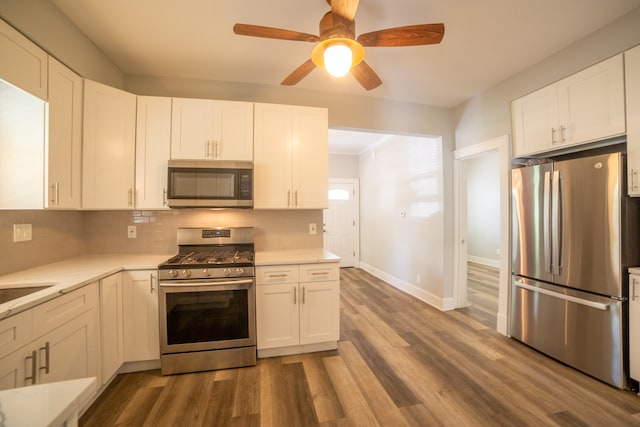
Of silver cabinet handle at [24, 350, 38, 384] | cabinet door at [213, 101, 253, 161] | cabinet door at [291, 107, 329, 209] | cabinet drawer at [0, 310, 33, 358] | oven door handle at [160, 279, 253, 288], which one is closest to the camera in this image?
cabinet drawer at [0, 310, 33, 358]

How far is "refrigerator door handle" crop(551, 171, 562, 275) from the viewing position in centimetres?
225

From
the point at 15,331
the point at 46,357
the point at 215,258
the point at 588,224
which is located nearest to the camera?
the point at 15,331

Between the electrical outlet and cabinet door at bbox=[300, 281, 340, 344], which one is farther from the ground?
the electrical outlet

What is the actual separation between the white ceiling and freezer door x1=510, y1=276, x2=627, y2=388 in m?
2.17

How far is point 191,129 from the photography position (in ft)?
7.98

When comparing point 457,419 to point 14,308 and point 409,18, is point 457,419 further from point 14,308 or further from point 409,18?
point 409,18

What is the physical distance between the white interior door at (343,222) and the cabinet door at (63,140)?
445cm

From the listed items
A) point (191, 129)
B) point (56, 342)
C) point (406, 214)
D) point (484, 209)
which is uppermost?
point (191, 129)

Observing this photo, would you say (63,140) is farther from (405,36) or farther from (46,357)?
(405,36)

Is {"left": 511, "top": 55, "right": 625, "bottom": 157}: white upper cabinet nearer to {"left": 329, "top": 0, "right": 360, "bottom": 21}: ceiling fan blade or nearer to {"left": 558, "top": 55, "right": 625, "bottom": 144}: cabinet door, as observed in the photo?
{"left": 558, "top": 55, "right": 625, "bottom": 144}: cabinet door

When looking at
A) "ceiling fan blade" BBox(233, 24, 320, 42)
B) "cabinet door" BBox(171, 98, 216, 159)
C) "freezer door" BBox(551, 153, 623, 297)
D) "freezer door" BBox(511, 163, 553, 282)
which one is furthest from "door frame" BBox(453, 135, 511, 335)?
"cabinet door" BBox(171, 98, 216, 159)

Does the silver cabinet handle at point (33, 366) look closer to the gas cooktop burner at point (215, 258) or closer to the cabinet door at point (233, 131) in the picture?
the gas cooktop burner at point (215, 258)

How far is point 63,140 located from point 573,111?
163 inches

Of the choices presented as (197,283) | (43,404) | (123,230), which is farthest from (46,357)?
(123,230)
